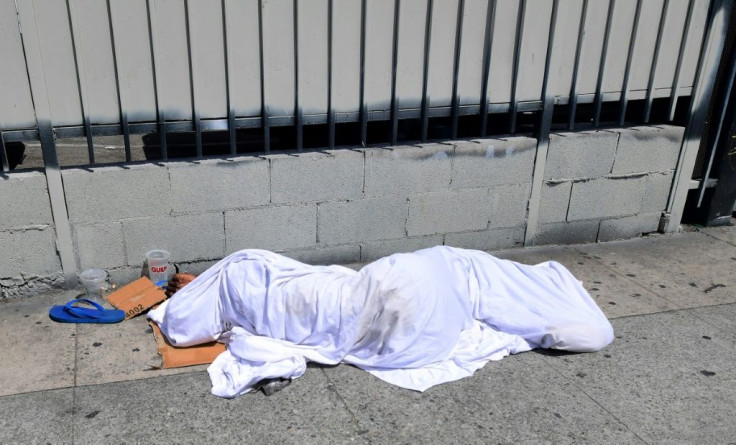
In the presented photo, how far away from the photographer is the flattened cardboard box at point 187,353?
389cm

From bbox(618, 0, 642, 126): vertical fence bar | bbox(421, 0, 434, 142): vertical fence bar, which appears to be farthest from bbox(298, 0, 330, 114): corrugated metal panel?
bbox(618, 0, 642, 126): vertical fence bar

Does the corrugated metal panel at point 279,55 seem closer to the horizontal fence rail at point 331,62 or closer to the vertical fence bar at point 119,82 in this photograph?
the horizontal fence rail at point 331,62

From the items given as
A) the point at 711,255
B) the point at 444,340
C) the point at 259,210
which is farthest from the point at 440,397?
the point at 711,255

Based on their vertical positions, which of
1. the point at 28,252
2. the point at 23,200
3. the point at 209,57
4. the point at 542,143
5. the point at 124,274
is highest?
the point at 209,57

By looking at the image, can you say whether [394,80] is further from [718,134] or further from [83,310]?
[718,134]

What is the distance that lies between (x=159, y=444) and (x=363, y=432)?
3.33 feet

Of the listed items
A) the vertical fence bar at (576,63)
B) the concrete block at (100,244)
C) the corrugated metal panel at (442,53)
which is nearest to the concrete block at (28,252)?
the concrete block at (100,244)

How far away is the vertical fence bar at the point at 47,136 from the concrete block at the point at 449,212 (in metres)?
2.52

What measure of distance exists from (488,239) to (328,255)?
1428mm

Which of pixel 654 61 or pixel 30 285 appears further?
pixel 654 61

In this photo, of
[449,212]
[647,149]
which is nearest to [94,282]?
[449,212]

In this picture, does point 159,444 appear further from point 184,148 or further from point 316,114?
point 184,148

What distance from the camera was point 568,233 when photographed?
588 centimetres

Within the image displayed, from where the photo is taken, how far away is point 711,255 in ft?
19.1
